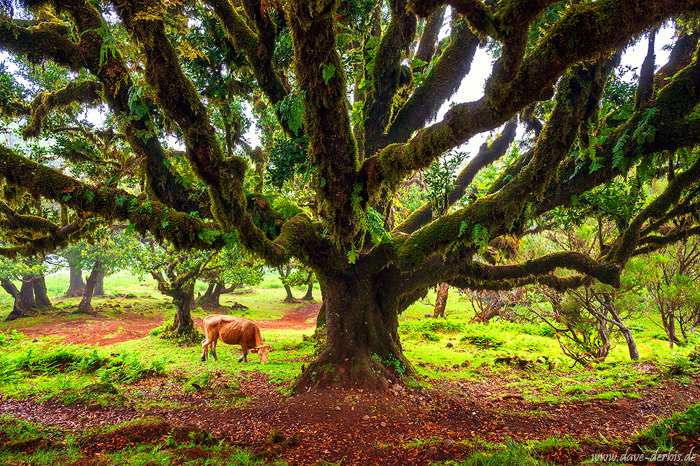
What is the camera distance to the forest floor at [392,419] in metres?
4.25

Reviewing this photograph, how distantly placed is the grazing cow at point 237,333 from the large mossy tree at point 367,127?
2.28 meters

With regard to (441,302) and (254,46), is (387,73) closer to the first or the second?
(254,46)

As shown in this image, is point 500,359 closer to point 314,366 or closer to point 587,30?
point 314,366

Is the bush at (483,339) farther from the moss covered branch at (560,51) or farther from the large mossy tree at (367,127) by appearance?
the moss covered branch at (560,51)

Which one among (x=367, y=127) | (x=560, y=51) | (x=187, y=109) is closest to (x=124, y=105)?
(x=187, y=109)

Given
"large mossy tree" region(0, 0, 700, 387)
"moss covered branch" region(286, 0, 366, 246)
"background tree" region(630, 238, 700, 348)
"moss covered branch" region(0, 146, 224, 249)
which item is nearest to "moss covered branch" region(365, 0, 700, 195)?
"large mossy tree" region(0, 0, 700, 387)

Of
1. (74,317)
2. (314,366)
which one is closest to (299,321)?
(74,317)

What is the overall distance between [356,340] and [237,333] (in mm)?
3603

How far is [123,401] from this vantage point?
20.8 feet

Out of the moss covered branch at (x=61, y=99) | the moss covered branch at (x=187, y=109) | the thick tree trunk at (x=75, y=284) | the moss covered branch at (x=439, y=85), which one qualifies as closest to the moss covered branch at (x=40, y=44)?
the moss covered branch at (x=61, y=99)

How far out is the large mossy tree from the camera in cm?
Result: 387

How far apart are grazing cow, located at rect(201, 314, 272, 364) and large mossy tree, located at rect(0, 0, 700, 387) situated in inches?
89.6

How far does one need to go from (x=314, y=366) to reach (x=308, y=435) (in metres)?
2.01

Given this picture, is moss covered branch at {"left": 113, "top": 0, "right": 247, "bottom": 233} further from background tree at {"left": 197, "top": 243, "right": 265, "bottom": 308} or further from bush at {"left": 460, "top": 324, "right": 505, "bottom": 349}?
bush at {"left": 460, "top": 324, "right": 505, "bottom": 349}
